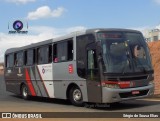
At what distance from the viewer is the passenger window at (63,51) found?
1692cm

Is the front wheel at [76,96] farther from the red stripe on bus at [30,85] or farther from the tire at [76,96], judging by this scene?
the red stripe on bus at [30,85]

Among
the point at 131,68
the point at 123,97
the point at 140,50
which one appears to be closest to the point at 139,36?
the point at 140,50

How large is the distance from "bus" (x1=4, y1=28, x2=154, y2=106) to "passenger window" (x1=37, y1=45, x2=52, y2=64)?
0.05 metres

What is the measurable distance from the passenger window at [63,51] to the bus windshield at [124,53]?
2.03 meters

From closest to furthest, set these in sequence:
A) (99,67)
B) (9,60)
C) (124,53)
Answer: (99,67) < (124,53) < (9,60)

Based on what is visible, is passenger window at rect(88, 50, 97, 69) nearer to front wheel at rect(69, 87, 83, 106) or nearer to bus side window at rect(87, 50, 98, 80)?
bus side window at rect(87, 50, 98, 80)

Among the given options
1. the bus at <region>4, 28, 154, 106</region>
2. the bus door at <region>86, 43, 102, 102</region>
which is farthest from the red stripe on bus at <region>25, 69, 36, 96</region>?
the bus door at <region>86, 43, 102, 102</region>

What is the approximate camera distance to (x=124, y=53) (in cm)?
1523

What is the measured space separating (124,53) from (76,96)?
2883mm

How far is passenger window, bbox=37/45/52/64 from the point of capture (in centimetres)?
1872

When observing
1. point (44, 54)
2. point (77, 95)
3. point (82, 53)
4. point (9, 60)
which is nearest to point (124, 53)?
point (82, 53)

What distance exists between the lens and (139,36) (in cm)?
1620

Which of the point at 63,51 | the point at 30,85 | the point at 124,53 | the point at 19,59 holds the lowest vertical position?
the point at 30,85

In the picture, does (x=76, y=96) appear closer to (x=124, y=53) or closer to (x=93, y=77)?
(x=93, y=77)
